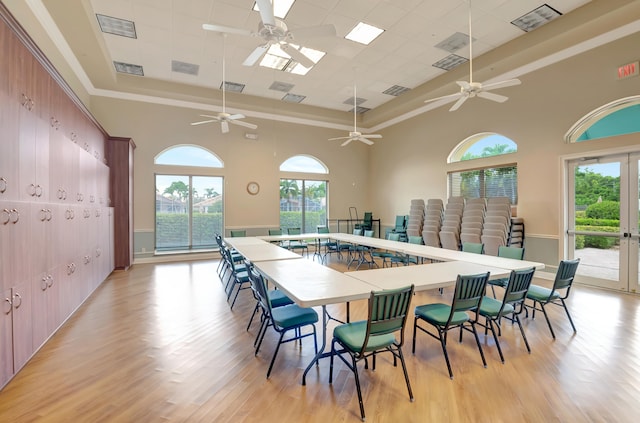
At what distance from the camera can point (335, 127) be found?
32.8 feet

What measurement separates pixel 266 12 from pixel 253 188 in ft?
20.2

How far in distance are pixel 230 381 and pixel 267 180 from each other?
7.04m

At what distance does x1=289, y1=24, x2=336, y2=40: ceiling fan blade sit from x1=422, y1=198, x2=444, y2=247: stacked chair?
549 cm

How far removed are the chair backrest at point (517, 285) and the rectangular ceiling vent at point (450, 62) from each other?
16.5 feet

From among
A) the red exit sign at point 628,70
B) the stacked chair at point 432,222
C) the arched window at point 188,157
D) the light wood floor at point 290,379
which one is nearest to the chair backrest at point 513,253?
the light wood floor at point 290,379

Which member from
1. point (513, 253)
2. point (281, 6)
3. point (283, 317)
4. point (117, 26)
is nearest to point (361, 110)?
point (281, 6)

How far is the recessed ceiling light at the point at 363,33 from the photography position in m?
5.11

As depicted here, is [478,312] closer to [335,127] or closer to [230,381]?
[230,381]

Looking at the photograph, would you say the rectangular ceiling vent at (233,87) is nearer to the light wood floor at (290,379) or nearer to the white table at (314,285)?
the white table at (314,285)

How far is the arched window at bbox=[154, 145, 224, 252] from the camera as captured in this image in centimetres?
788

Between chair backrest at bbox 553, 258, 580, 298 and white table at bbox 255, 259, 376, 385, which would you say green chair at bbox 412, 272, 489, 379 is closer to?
white table at bbox 255, 259, 376, 385

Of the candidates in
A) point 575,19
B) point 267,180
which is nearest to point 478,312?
point 575,19

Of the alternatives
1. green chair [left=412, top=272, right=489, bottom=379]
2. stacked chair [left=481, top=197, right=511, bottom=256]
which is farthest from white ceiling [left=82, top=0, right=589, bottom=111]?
green chair [left=412, top=272, right=489, bottom=379]

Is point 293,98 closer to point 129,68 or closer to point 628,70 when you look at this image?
point 129,68
